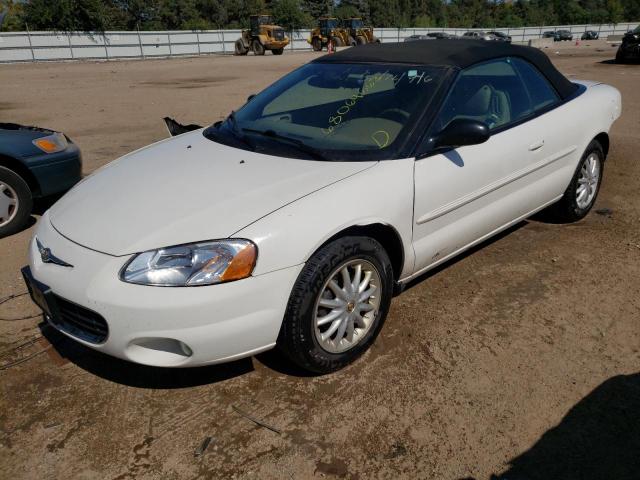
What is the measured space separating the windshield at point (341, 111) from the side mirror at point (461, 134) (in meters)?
0.19

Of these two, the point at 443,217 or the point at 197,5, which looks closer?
the point at 443,217

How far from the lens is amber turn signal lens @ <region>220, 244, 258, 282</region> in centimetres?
219

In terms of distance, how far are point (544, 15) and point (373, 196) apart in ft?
338

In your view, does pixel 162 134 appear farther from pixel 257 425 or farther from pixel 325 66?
pixel 257 425

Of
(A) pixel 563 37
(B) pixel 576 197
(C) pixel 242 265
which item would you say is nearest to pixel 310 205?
(C) pixel 242 265

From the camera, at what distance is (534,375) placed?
2629 mm

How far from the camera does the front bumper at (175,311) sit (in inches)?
85.1

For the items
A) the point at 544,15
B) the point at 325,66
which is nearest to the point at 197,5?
the point at 544,15

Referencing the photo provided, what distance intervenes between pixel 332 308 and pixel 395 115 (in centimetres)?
122

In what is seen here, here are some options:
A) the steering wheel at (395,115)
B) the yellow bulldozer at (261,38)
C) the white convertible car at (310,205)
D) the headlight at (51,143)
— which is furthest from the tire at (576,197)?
the yellow bulldozer at (261,38)

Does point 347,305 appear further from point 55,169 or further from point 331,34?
point 331,34

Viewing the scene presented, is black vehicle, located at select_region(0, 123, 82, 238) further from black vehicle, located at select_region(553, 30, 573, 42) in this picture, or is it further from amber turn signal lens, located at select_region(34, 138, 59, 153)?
black vehicle, located at select_region(553, 30, 573, 42)

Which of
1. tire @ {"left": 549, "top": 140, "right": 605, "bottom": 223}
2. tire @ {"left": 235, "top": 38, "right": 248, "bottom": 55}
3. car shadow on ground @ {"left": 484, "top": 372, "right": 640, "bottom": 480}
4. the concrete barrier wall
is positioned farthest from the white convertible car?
the concrete barrier wall

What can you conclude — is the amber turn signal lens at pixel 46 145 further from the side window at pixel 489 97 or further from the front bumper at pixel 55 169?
the side window at pixel 489 97
